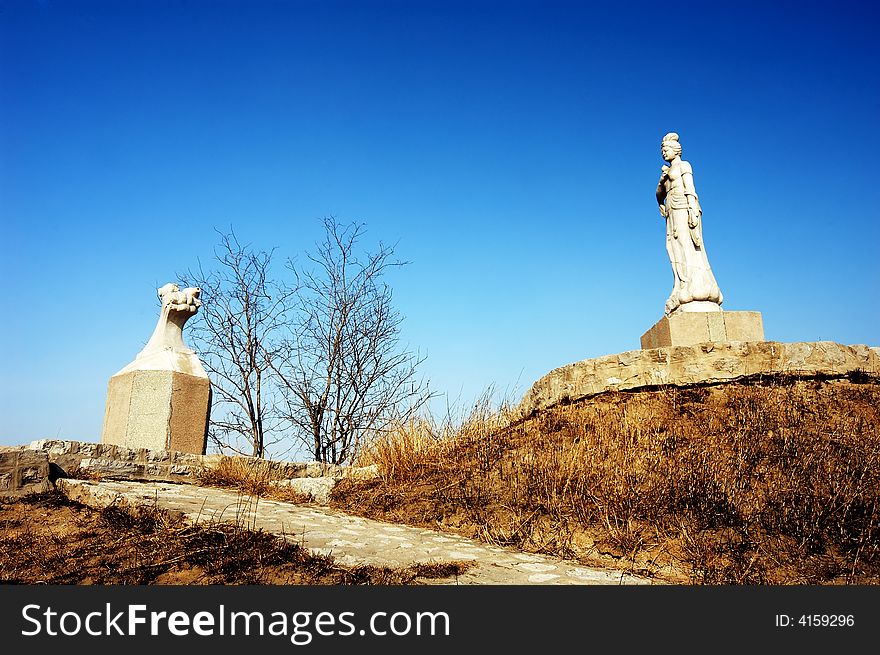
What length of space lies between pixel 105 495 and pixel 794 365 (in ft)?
24.5

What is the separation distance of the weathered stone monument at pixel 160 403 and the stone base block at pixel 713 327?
6.56m

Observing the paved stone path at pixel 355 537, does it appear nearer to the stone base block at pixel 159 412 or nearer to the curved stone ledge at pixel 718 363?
the stone base block at pixel 159 412

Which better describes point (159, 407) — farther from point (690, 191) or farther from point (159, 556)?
point (690, 191)

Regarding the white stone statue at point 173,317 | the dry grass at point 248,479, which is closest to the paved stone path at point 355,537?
the dry grass at point 248,479

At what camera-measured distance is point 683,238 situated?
10133mm

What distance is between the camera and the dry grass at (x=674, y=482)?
3.98m

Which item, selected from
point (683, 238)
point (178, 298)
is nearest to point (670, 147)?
point (683, 238)

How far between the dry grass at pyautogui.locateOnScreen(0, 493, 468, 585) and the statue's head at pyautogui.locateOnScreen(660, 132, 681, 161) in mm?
9116

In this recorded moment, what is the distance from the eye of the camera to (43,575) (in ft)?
10.4

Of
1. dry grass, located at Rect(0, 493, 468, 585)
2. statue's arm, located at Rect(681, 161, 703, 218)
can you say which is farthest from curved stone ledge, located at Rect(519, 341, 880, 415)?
dry grass, located at Rect(0, 493, 468, 585)

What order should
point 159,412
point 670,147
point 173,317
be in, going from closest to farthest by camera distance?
point 159,412 < point 173,317 < point 670,147

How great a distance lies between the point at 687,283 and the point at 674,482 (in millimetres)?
5474

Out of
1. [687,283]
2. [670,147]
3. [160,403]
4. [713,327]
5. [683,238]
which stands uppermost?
[670,147]

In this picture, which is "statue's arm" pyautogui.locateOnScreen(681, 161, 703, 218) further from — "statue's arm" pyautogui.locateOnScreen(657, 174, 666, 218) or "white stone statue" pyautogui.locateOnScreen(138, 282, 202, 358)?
"white stone statue" pyautogui.locateOnScreen(138, 282, 202, 358)
